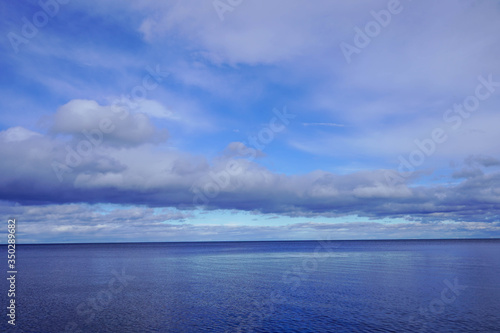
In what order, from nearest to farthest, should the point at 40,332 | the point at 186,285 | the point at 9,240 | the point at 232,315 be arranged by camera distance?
the point at 9,240 < the point at 40,332 < the point at 232,315 < the point at 186,285

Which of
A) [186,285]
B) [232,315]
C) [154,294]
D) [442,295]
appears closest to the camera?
[232,315]

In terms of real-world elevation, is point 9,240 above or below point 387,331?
above

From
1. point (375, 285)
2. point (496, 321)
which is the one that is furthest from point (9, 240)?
point (375, 285)

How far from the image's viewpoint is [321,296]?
63781 mm

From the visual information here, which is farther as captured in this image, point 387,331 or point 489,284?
point 489,284

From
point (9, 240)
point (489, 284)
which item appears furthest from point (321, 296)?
point (9, 240)

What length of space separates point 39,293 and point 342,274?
74221 millimetres

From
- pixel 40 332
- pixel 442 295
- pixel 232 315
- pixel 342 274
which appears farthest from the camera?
pixel 342 274

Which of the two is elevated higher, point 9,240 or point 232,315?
point 9,240

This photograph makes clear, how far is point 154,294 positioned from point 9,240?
34.2 metres

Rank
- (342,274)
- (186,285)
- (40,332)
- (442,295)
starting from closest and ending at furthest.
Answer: (40,332)
(442,295)
(186,285)
(342,274)

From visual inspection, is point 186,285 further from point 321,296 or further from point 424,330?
point 424,330

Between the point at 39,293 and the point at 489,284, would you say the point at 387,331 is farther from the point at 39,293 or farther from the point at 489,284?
the point at 39,293

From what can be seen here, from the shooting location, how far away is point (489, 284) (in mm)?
74312
